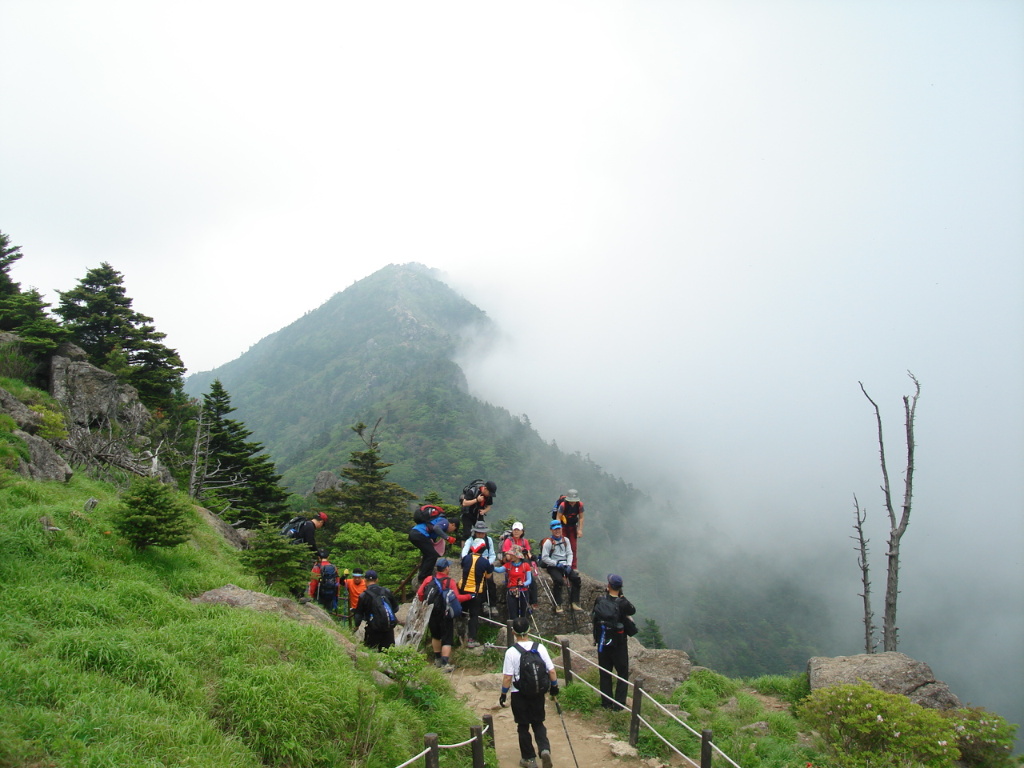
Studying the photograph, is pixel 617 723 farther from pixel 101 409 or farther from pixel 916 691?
pixel 101 409

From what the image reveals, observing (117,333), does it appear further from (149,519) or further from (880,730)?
(880,730)

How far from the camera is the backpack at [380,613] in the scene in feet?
30.6

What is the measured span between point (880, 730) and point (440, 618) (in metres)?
6.56

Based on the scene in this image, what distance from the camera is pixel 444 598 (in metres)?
9.66

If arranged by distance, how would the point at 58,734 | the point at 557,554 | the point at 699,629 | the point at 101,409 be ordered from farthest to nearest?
the point at 699,629 < the point at 101,409 < the point at 557,554 < the point at 58,734

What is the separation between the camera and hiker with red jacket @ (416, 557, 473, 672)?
9.62 m

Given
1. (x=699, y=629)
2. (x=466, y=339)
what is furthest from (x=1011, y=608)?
(x=466, y=339)

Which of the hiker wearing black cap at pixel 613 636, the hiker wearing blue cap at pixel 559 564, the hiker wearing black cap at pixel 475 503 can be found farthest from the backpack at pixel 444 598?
the hiker wearing blue cap at pixel 559 564

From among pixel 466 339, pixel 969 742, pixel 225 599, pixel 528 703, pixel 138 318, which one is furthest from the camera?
pixel 466 339

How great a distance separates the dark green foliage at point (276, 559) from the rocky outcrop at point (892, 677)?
Result: 34.3 feet

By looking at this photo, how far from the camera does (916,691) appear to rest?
10.2 metres

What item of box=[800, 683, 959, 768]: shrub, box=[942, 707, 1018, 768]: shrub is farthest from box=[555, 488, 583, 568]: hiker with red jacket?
box=[942, 707, 1018, 768]: shrub

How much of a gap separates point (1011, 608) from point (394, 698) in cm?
17776

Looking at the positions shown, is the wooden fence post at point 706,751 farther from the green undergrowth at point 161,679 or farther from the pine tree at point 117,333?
the pine tree at point 117,333
